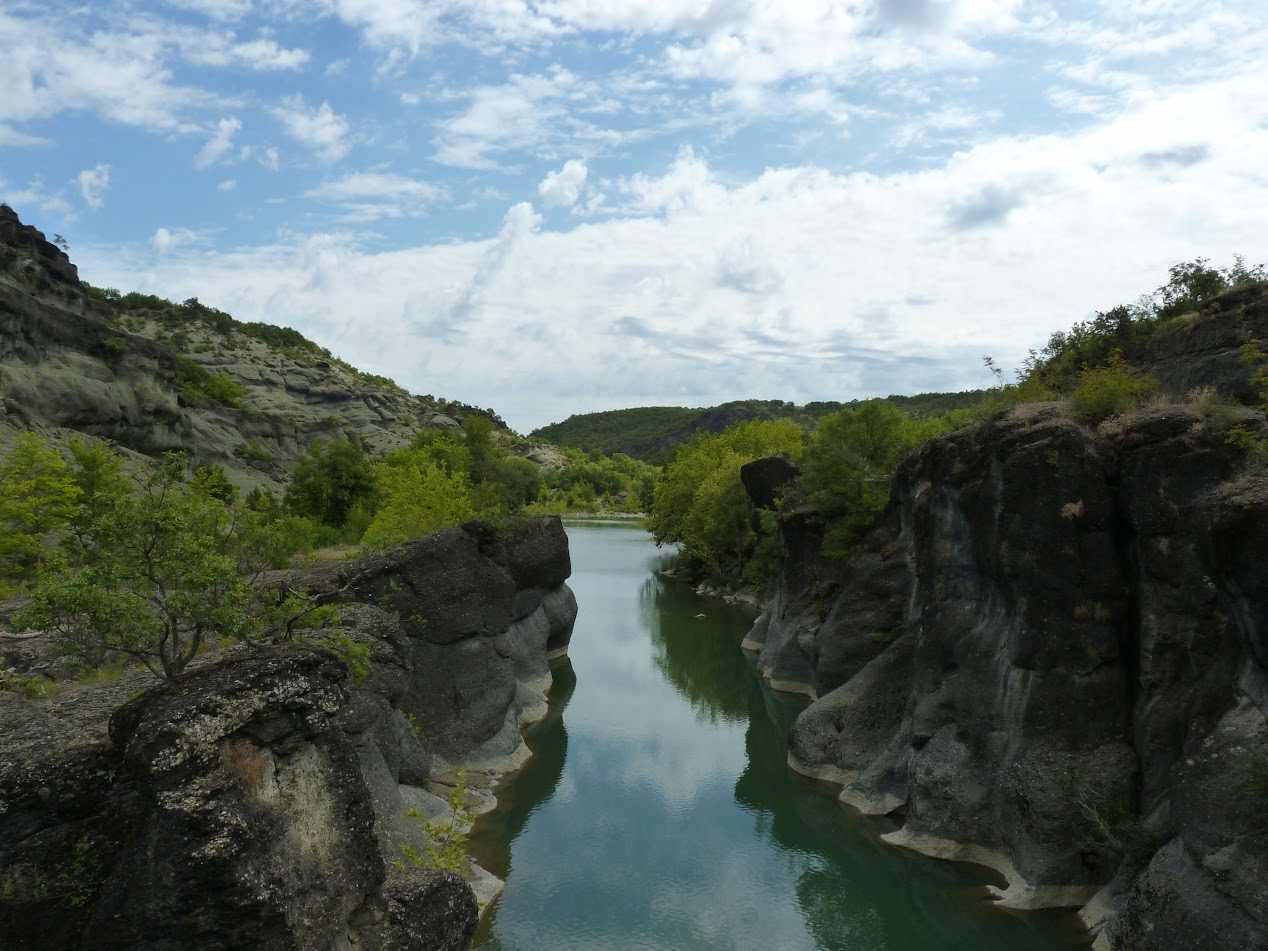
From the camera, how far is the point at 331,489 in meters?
54.5

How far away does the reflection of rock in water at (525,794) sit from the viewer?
21.8 metres

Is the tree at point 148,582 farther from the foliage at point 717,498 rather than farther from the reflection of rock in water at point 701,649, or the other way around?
the foliage at point 717,498

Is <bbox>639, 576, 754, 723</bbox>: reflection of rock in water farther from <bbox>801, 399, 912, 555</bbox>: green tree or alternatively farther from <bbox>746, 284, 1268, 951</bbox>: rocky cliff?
<bbox>746, 284, 1268, 951</bbox>: rocky cliff

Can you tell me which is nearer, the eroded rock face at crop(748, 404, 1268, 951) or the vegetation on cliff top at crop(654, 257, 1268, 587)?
the eroded rock face at crop(748, 404, 1268, 951)

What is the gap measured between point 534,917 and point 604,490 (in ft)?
513

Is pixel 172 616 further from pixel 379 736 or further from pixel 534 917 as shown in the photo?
pixel 534 917

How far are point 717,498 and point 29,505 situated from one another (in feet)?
138

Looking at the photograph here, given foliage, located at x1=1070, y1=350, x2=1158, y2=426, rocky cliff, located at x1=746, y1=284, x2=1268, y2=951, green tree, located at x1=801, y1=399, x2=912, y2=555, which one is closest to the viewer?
rocky cliff, located at x1=746, y1=284, x2=1268, y2=951

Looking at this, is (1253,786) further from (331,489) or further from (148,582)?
(331,489)

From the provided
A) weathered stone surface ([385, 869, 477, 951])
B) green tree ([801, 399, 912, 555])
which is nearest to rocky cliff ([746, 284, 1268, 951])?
green tree ([801, 399, 912, 555])

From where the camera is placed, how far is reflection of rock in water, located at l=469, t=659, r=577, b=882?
21834 mm

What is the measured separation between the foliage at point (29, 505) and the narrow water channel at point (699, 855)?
17445mm

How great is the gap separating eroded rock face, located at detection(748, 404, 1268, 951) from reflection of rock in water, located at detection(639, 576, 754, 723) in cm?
1308

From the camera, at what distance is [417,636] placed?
84.3 ft
